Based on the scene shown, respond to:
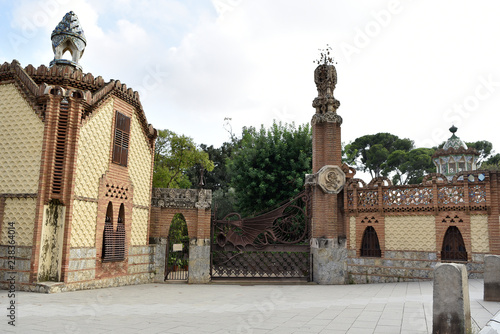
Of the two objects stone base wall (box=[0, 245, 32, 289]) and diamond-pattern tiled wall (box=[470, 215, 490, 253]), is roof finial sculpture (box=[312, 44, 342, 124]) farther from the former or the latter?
stone base wall (box=[0, 245, 32, 289])

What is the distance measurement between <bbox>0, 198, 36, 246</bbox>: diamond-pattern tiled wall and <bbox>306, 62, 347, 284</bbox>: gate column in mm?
8944

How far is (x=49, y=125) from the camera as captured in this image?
10.3 m

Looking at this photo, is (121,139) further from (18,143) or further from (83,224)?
(83,224)

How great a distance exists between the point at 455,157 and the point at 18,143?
26.9 metres

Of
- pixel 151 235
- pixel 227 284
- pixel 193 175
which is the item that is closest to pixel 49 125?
pixel 151 235

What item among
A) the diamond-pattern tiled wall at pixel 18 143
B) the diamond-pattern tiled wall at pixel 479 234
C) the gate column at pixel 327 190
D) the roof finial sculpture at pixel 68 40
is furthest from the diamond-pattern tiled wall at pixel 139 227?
the diamond-pattern tiled wall at pixel 479 234

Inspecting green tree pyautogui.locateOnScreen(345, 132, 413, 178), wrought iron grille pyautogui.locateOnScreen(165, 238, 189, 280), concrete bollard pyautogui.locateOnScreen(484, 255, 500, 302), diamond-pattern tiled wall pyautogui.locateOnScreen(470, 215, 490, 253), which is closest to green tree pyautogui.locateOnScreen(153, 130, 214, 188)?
wrought iron grille pyautogui.locateOnScreen(165, 238, 189, 280)

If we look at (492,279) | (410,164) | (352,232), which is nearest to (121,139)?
(352,232)

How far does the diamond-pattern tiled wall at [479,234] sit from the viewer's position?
11.2 metres

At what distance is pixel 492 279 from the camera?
7.62 metres

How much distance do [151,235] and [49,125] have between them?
5356mm

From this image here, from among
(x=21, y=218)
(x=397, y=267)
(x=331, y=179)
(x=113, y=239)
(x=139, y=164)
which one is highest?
(x=139, y=164)

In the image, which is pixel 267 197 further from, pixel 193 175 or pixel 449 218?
pixel 193 175

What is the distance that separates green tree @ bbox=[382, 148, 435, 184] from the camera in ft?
147
